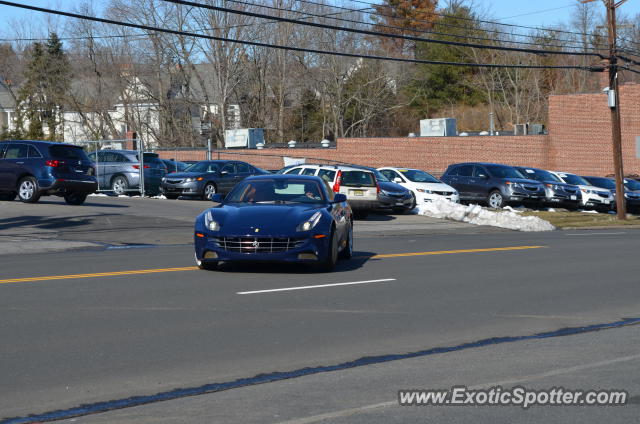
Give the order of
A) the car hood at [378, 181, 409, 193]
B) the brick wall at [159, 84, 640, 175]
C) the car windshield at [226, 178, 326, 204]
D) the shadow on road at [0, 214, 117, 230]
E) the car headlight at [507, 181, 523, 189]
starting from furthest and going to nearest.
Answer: the brick wall at [159, 84, 640, 175], the car headlight at [507, 181, 523, 189], the car hood at [378, 181, 409, 193], the shadow on road at [0, 214, 117, 230], the car windshield at [226, 178, 326, 204]

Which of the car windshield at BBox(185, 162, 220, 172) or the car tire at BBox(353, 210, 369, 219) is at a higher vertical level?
the car windshield at BBox(185, 162, 220, 172)

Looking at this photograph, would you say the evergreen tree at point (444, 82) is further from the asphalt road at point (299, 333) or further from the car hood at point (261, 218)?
the car hood at point (261, 218)

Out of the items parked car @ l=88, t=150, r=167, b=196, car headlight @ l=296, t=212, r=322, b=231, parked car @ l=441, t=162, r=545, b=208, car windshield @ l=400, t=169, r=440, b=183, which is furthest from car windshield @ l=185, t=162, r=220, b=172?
car headlight @ l=296, t=212, r=322, b=231

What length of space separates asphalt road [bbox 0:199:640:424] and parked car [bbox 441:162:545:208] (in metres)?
18.2

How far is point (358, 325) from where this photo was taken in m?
8.97

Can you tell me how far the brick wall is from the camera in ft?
166

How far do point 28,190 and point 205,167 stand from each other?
885cm

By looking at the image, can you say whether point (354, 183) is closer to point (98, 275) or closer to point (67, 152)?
point (67, 152)

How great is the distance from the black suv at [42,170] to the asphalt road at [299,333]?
9.53 m

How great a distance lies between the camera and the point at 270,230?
1219 centimetres

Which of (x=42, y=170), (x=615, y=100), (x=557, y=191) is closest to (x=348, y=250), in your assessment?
(x=42, y=170)

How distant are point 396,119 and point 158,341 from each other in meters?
70.8

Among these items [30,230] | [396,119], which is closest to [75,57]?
[396,119]

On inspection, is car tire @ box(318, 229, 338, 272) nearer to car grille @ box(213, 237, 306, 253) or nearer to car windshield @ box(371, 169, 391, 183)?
car grille @ box(213, 237, 306, 253)
